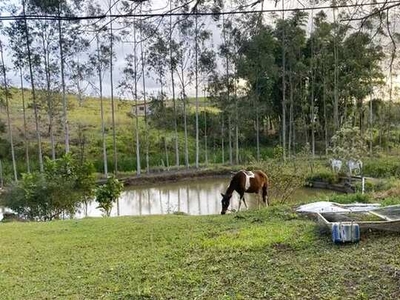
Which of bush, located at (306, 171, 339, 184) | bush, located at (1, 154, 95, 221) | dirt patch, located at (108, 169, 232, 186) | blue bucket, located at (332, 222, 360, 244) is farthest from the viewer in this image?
dirt patch, located at (108, 169, 232, 186)

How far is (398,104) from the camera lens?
33.4 m

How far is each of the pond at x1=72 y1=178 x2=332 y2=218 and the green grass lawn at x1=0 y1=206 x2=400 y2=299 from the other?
7567 mm

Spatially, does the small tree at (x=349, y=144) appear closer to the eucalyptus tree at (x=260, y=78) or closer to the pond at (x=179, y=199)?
the pond at (x=179, y=199)

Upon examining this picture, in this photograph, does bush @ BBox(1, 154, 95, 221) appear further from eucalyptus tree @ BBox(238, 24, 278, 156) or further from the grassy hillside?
the grassy hillside

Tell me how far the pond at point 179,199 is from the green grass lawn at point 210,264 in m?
7.57

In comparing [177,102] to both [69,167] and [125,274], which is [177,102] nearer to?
[69,167]

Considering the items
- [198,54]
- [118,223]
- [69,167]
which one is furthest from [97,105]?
[118,223]

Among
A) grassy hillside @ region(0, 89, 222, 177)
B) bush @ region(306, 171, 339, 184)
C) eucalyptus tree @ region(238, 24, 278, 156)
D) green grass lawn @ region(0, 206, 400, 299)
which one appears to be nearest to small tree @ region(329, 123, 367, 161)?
bush @ region(306, 171, 339, 184)

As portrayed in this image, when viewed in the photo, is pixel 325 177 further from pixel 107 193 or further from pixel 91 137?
pixel 91 137

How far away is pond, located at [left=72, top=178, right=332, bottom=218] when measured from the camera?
51.6 feet

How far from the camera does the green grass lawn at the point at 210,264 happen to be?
387cm

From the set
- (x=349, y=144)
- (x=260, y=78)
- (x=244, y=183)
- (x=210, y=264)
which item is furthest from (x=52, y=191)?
(x=260, y=78)

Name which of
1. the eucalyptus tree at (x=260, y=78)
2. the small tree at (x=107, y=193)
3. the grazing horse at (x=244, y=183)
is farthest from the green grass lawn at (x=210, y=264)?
the eucalyptus tree at (x=260, y=78)

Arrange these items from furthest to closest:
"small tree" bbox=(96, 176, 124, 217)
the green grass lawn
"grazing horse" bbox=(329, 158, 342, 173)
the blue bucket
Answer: "grazing horse" bbox=(329, 158, 342, 173), "small tree" bbox=(96, 176, 124, 217), the blue bucket, the green grass lawn
